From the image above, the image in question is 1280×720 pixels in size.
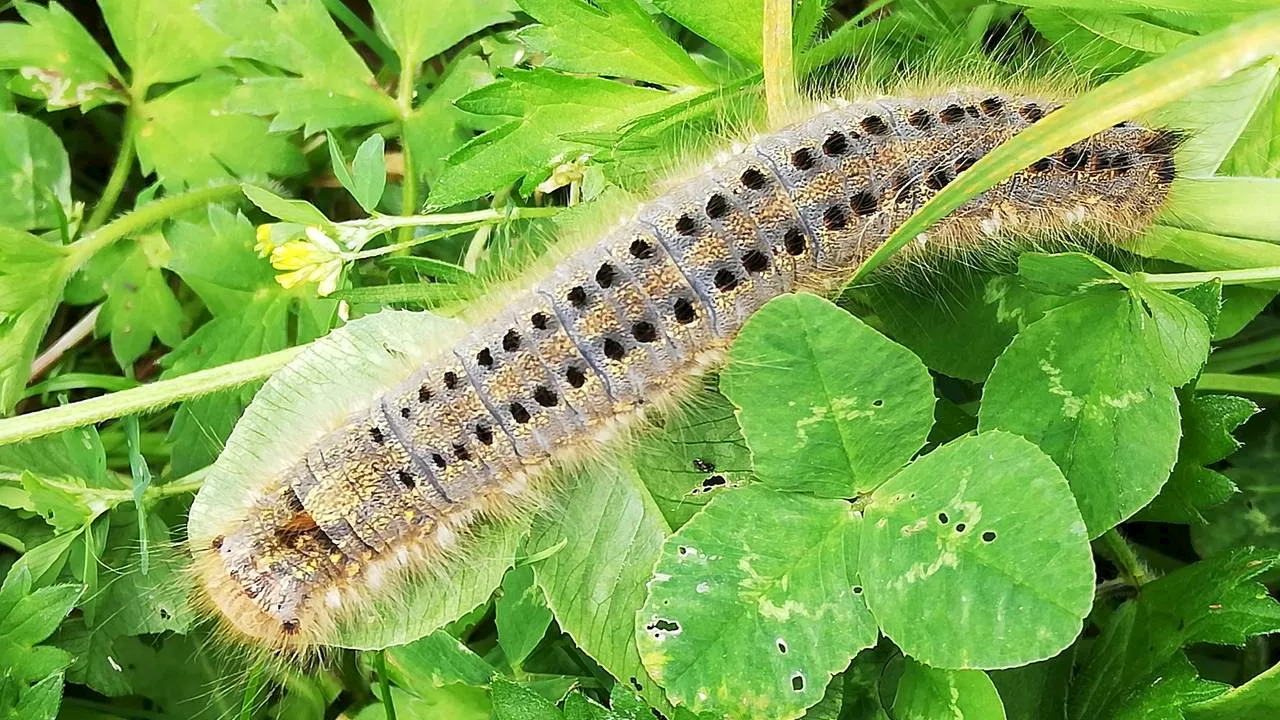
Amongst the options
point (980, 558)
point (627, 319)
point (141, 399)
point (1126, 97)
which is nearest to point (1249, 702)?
point (980, 558)

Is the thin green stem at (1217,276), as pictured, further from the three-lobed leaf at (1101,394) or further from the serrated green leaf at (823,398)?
the serrated green leaf at (823,398)

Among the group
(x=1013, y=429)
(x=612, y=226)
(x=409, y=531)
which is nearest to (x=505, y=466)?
(x=409, y=531)

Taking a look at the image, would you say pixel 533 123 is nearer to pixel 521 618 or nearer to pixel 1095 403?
pixel 521 618

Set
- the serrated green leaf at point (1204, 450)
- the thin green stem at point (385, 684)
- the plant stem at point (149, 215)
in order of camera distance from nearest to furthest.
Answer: the serrated green leaf at point (1204, 450) < the thin green stem at point (385, 684) < the plant stem at point (149, 215)

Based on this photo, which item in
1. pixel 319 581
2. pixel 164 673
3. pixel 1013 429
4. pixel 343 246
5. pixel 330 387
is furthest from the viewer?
pixel 164 673

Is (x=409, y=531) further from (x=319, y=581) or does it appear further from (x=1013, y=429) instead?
(x=1013, y=429)

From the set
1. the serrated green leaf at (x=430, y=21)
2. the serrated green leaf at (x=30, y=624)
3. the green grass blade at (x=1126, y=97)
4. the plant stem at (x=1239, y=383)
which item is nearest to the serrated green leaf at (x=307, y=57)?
the serrated green leaf at (x=430, y=21)
